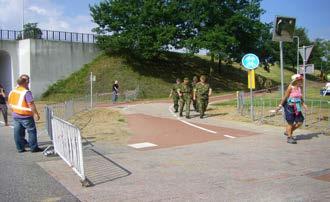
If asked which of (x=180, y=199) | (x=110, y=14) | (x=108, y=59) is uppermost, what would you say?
(x=110, y=14)

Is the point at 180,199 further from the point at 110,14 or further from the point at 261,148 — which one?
the point at 110,14

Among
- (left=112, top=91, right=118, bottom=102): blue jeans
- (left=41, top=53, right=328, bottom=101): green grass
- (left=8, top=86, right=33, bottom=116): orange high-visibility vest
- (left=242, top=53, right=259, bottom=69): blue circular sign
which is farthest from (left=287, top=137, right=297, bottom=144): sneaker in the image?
(left=41, top=53, right=328, bottom=101): green grass

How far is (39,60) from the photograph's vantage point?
142ft

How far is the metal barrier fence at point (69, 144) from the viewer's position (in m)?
7.23

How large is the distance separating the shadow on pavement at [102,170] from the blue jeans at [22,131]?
159cm

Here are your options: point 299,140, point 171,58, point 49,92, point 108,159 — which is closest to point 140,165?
point 108,159

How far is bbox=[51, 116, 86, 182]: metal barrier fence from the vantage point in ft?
23.7

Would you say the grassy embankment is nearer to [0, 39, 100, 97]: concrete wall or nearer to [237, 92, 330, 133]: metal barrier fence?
[0, 39, 100, 97]: concrete wall

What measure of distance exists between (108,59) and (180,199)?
4337 cm

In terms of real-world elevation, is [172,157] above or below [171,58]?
below

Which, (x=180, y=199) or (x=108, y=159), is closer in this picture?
(x=180, y=199)

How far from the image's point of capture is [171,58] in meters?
56.7

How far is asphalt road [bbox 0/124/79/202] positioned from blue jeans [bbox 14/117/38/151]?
203 millimetres

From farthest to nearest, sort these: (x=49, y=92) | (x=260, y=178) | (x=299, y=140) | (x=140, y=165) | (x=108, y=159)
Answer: (x=49, y=92) → (x=299, y=140) → (x=108, y=159) → (x=140, y=165) → (x=260, y=178)
